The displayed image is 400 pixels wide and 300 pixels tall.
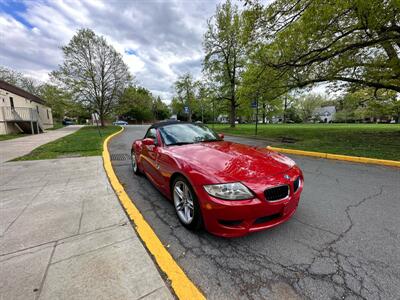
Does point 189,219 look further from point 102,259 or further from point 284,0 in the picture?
point 284,0

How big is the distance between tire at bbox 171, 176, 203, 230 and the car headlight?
13.7 inches

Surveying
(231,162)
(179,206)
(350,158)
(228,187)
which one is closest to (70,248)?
(179,206)

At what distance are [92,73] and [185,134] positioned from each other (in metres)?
25.1

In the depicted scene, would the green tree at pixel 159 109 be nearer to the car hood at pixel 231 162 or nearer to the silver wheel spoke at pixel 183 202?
the car hood at pixel 231 162

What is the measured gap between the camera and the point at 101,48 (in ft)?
77.9

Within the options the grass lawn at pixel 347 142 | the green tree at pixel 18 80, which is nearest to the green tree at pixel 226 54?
the grass lawn at pixel 347 142

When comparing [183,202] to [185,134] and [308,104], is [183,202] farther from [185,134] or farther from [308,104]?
[308,104]

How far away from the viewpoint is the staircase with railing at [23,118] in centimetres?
1673

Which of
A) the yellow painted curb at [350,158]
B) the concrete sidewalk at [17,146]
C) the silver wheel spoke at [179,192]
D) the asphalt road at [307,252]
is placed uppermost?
the silver wheel spoke at [179,192]

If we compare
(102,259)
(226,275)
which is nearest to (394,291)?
(226,275)

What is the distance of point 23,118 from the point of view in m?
17.8

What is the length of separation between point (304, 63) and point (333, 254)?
9.95 meters

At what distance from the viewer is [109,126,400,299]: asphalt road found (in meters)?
1.72

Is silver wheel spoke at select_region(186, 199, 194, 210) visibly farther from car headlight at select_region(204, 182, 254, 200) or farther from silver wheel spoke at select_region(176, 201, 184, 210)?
car headlight at select_region(204, 182, 254, 200)
